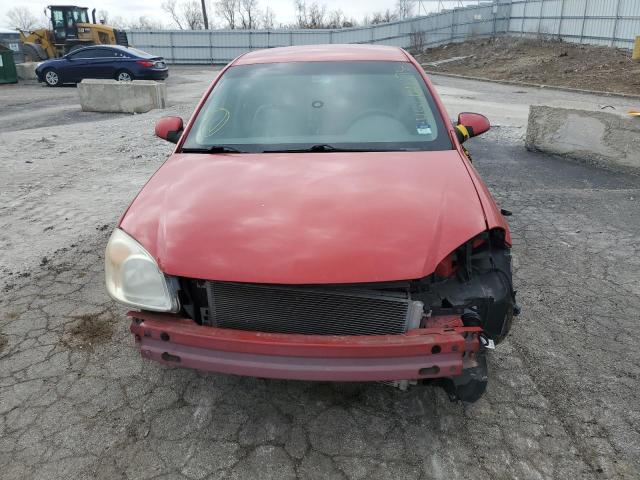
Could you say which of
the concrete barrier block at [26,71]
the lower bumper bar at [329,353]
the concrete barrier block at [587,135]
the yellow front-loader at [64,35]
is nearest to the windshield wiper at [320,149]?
the lower bumper bar at [329,353]

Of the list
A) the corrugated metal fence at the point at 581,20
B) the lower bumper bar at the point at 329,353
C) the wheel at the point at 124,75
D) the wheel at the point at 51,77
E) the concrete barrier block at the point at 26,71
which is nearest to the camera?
the lower bumper bar at the point at 329,353

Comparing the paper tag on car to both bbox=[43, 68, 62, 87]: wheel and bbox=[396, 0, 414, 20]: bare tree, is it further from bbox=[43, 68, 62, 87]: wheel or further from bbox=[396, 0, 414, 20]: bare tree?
bbox=[396, 0, 414, 20]: bare tree

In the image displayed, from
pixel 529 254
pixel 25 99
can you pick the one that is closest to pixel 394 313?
pixel 529 254

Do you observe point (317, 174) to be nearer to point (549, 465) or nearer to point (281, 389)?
point (281, 389)

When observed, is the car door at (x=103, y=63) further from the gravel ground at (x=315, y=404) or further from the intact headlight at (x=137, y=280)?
the intact headlight at (x=137, y=280)

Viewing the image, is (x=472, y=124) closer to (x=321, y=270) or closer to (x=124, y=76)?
(x=321, y=270)

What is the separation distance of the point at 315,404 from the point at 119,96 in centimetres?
1171

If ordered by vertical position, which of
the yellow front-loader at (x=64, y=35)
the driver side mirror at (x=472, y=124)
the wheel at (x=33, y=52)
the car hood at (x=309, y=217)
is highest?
the yellow front-loader at (x=64, y=35)

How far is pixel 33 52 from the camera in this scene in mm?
24016

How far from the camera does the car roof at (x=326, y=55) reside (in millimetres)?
3699

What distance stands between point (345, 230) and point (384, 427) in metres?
0.99

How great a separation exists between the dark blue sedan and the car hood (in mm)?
17003

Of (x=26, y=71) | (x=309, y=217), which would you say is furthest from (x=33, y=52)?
(x=309, y=217)

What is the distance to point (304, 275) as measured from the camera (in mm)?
2002
